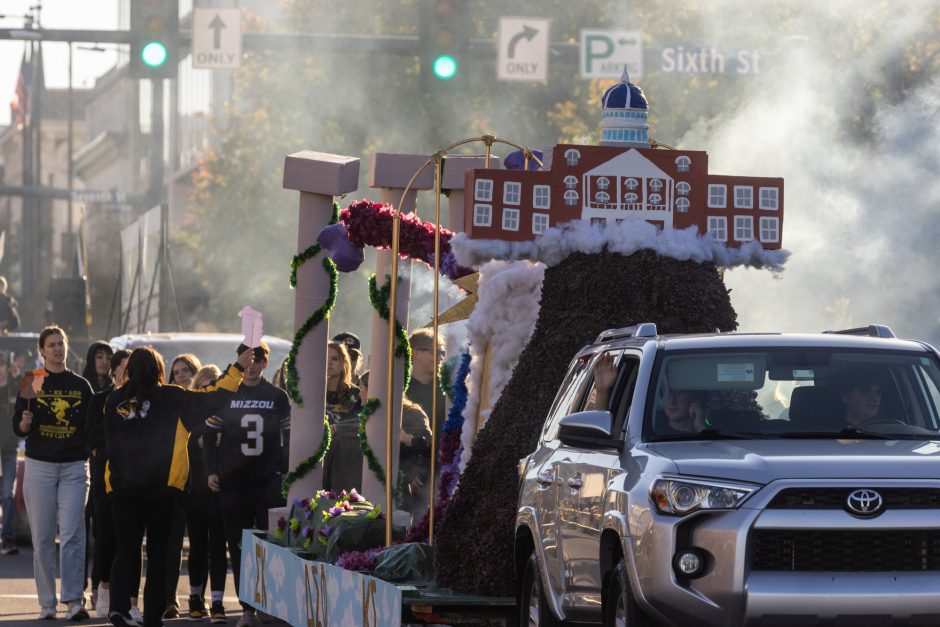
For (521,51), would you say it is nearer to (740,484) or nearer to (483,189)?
(483,189)

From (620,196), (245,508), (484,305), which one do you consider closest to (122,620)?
(245,508)

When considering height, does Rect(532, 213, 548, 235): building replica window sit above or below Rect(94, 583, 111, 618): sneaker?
above

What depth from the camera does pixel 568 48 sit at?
2475cm

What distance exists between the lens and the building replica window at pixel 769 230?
434 inches

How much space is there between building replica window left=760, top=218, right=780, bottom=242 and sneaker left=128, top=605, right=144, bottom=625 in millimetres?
4746

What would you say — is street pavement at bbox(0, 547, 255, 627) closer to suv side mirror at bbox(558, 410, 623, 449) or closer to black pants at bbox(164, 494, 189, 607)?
black pants at bbox(164, 494, 189, 607)

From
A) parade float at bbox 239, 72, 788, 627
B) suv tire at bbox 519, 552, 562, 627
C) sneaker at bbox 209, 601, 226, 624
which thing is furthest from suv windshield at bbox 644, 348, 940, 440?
sneaker at bbox 209, 601, 226, 624

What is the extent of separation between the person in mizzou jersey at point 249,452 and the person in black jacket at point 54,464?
3.24ft

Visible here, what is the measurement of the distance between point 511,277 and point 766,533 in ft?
14.9

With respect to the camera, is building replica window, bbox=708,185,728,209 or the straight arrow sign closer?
building replica window, bbox=708,185,728,209

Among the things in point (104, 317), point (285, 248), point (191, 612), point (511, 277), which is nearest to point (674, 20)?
point (285, 248)

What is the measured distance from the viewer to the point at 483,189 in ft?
35.8

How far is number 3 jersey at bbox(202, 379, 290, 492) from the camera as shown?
544 inches

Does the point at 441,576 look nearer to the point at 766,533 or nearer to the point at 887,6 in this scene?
the point at 766,533
